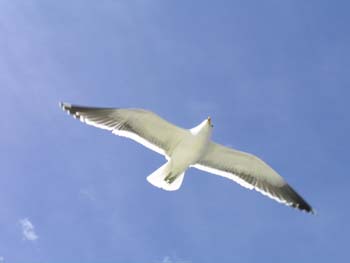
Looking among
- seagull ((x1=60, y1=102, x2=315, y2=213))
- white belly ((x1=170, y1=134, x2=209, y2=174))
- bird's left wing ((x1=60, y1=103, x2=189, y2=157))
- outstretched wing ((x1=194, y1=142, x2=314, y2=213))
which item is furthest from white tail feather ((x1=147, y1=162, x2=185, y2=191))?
outstretched wing ((x1=194, y1=142, x2=314, y2=213))

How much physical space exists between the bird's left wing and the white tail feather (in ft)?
1.52

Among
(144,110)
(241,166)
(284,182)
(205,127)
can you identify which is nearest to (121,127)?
(144,110)

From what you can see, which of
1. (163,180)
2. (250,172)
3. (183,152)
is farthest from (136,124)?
(250,172)

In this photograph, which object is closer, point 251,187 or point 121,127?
point 121,127

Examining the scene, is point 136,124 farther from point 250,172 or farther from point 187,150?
point 250,172

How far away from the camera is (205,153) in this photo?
13.7 metres

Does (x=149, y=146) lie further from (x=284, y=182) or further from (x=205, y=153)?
(x=284, y=182)

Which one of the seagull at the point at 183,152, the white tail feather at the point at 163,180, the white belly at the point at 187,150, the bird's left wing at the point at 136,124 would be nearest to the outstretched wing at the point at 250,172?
the seagull at the point at 183,152

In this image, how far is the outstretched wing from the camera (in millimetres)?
13758

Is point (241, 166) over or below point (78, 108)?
over

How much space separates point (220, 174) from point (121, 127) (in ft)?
7.11

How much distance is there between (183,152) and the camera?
43.7ft

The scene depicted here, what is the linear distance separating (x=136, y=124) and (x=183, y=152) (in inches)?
37.7

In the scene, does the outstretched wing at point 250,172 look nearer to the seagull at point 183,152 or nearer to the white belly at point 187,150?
the seagull at point 183,152
